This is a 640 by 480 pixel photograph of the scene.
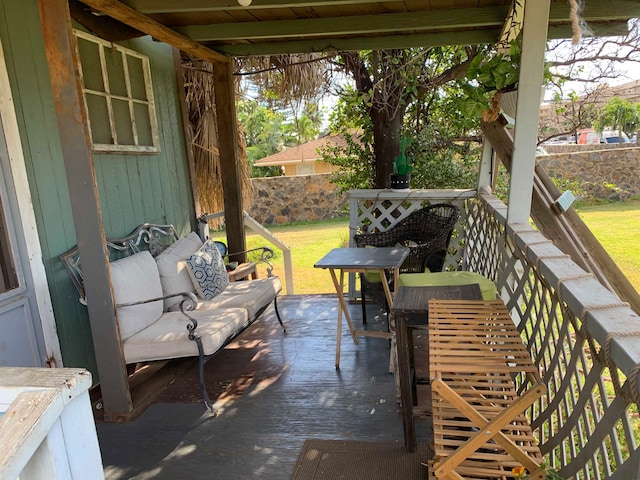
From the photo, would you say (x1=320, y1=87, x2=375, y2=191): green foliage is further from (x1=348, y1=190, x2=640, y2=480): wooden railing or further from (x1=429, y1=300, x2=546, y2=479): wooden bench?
(x1=429, y1=300, x2=546, y2=479): wooden bench

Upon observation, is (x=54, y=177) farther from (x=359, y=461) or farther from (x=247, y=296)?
(x=359, y=461)

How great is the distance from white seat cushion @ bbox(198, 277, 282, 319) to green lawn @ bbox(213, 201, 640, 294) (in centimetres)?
247

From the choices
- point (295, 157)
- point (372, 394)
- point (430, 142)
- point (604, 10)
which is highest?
point (604, 10)

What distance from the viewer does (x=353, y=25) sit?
135 inches

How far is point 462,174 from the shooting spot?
605 centimetres

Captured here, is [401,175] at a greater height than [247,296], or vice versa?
[401,175]

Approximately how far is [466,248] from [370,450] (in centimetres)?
274

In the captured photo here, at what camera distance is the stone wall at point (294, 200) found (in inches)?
475

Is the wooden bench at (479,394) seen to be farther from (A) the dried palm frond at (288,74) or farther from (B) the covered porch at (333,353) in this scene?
(A) the dried palm frond at (288,74)

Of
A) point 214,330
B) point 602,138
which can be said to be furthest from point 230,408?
point 602,138

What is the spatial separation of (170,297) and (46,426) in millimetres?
1981

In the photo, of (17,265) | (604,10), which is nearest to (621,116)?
(604,10)

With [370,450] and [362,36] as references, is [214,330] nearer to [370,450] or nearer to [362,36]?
[370,450]

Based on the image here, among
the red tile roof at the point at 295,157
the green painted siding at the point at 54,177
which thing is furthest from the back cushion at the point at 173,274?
the red tile roof at the point at 295,157
